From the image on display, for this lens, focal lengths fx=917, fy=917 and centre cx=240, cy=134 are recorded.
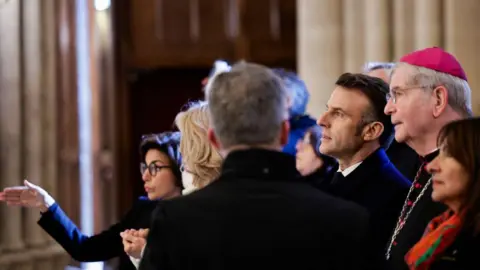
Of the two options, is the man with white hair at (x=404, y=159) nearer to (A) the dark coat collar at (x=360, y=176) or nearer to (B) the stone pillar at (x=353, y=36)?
(A) the dark coat collar at (x=360, y=176)

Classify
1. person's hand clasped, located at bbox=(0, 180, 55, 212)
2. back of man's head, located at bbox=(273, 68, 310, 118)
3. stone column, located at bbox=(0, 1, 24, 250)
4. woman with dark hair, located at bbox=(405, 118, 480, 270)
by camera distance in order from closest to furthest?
woman with dark hair, located at bbox=(405, 118, 480, 270), person's hand clasped, located at bbox=(0, 180, 55, 212), back of man's head, located at bbox=(273, 68, 310, 118), stone column, located at bbox=(0, 1, 24, 250)

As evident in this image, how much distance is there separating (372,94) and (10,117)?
313cm

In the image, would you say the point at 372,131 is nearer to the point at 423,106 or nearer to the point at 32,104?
the point at 423,106

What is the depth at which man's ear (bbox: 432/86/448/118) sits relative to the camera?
241 centimetres

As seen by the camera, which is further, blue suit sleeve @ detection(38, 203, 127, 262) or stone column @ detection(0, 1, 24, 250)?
stone column @ detection(0, 1, 24, 250)

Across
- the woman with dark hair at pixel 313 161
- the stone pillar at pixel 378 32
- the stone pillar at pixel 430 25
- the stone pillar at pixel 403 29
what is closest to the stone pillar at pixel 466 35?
the stone pillar at pixel 430 25

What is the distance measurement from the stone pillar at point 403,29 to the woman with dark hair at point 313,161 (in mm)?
1635

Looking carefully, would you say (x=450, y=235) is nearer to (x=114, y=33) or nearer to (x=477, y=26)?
(x=477, y=26)

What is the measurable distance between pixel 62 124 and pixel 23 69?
65cm

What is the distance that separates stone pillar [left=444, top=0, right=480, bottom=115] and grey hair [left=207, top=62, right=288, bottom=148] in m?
2.68

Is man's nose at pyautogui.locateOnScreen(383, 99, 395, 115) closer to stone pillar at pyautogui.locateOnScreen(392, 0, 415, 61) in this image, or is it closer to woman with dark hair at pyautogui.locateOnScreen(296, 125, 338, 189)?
woman with dark hair at pyautogui.locateOnScreen(296, 125, 338, 189)

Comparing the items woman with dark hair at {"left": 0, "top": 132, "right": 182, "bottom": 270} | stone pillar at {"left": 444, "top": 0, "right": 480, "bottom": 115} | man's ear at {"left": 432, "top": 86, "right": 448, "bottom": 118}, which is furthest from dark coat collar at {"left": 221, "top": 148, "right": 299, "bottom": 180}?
stone pillar at {"left": 444, "top": 0, "right": 480, "bottom": 115}

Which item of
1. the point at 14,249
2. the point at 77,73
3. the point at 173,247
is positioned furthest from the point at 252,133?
the point at 77,73

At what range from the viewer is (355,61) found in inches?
194
